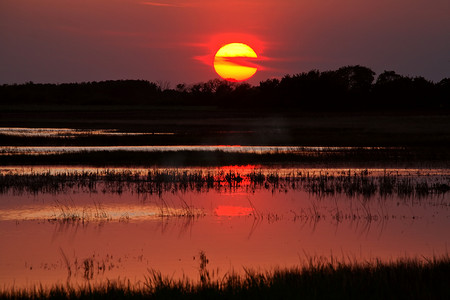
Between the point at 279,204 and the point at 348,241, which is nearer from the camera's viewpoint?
the point at 348,241

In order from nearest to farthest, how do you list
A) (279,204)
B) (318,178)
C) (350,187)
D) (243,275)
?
(243,275)
(279,204)
(350,187)
(318,178)

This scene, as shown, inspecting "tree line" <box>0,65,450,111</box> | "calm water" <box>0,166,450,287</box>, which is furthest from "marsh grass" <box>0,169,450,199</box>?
"tree line" <box>0,65,450,111</box>

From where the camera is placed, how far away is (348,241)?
15.2m

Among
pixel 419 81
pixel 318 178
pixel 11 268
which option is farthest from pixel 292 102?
pixel 11 268

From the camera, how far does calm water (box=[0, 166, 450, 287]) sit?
43.0ft

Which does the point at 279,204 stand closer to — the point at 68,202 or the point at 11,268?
the point at 68,202

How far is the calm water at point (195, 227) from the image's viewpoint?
43.0ft

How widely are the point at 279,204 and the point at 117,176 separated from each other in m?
8.52

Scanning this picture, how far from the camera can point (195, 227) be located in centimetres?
1698

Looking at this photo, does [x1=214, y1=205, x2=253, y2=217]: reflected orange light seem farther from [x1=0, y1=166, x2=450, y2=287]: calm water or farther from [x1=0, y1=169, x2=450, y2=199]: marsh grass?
[x1=0, y1=169, x2=450, y2=199]: marsh grass

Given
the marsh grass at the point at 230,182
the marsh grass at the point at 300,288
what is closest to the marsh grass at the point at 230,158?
the marsh grass at the point at 230,182

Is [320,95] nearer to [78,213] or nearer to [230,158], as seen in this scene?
[230,158]

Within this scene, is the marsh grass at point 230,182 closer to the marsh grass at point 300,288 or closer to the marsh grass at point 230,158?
the marsh grass at point 230,158

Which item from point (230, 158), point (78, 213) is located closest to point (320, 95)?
point (230, 158)
